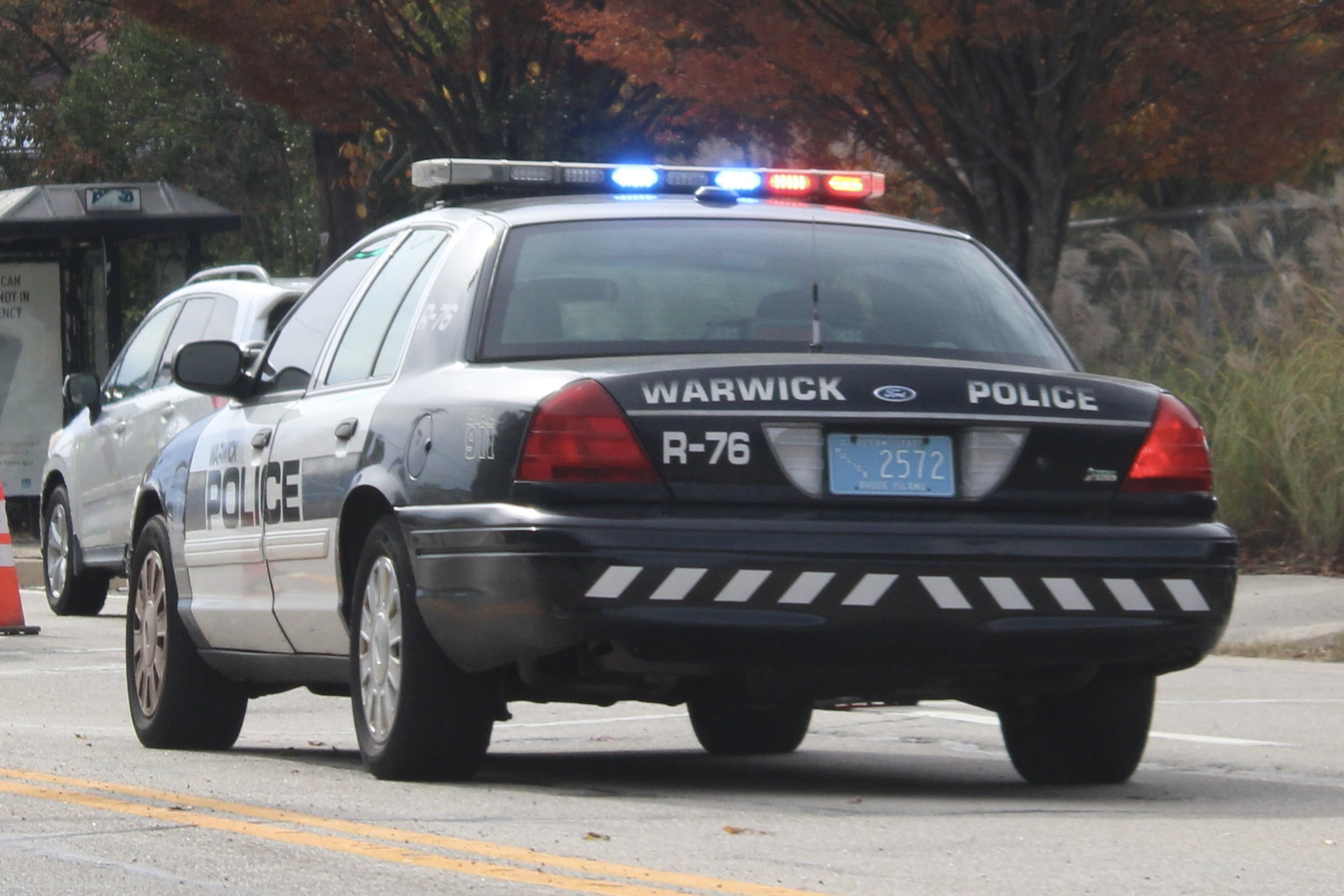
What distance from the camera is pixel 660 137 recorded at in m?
23.1

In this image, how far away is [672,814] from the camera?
5.96 m

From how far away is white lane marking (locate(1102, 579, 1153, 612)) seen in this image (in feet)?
19.9

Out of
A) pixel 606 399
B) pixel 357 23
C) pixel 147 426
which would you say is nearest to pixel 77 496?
pixel 147 426

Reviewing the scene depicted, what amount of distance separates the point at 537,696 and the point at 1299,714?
3.58 m

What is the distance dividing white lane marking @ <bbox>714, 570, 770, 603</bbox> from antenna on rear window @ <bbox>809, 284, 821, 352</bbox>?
80 centimetres

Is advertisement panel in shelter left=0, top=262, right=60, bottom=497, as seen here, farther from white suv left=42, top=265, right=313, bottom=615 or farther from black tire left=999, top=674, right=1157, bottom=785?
black tire left=999, top=674, right=1157, bottom=785

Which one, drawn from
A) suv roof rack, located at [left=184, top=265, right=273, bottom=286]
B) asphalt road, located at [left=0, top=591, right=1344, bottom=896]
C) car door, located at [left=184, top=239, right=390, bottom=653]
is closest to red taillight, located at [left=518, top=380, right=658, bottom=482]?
asphalt road, located at [left=0, top=591, right=1344, bottom=896]

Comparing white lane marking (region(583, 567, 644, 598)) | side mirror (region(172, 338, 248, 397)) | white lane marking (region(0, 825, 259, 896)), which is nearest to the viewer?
white lane marking (region(0, 825, 259, 896))

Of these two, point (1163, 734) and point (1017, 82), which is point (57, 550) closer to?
point (1017, 82)

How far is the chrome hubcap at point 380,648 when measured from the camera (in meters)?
6.43

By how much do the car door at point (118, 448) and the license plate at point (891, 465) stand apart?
839 centimetres

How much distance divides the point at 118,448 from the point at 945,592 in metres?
9.16

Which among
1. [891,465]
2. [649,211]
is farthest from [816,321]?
[649,211]

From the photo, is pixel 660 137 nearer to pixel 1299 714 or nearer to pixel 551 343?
pixel 1299 714
